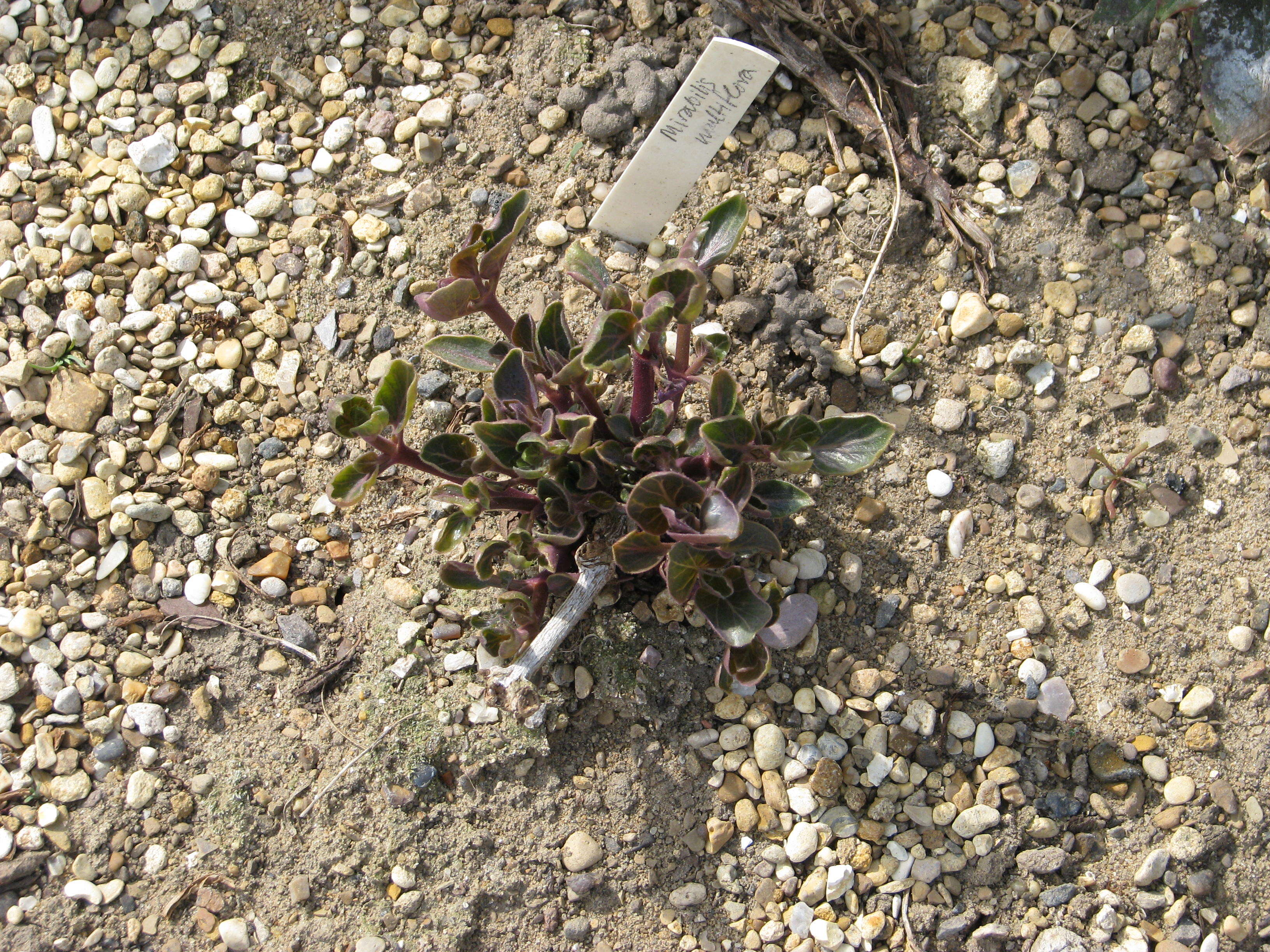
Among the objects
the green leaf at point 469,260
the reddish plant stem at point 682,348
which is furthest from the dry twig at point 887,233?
the green leaf at point 469,260

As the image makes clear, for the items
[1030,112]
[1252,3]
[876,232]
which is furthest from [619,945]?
[1252,3]

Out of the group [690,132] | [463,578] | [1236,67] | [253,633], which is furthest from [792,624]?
[1236,67]

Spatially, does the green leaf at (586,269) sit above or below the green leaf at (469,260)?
below

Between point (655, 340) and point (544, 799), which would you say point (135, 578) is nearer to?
point (544, 799)

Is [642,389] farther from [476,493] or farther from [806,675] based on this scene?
[806,675]

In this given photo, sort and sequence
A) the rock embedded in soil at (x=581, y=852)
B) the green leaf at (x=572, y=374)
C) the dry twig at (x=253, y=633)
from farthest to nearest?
1. the dry twig at (x=253, y=633)
2. the rock embedded in soil at (x=581, y=852)
3. the green leaf at (x=572, y=374)

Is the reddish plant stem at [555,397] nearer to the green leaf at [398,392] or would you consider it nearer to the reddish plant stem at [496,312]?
the reddish plant stem at [496,312]

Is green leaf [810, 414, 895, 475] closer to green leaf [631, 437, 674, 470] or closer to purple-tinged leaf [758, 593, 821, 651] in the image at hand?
green leaf [631, 437, 674, 470]
